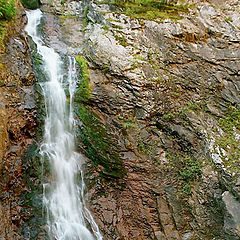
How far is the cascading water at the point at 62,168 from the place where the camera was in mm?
5781

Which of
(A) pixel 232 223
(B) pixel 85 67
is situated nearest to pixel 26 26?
(B) pixel 85 67

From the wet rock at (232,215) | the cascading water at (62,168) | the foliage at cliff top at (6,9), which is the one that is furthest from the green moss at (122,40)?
the wet rock at (232,215)

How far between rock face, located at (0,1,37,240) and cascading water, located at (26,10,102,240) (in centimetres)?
56

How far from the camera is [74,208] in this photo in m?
6.15

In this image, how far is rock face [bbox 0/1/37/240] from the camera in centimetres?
519

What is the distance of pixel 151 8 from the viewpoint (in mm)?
9547

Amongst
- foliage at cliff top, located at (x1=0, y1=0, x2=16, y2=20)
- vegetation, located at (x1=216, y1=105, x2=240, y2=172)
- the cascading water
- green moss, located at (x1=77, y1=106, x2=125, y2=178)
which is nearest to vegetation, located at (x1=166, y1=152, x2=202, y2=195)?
vegetation, located at (x1=216, y1=105, x2=240, y2=172)

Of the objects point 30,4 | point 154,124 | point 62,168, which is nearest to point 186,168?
point 154,124

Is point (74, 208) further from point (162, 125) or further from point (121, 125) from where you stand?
point (162, 125)

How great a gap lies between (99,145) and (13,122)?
249 cm

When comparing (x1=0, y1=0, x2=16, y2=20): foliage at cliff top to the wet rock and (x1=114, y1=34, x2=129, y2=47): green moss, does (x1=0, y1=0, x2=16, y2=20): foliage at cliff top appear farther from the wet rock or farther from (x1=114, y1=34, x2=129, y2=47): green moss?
the wet rock

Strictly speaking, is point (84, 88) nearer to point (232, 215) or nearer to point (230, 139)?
point (230, 139)

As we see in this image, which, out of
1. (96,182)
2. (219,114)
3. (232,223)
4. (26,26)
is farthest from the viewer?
(26,26)

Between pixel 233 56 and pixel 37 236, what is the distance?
8.24 metres
